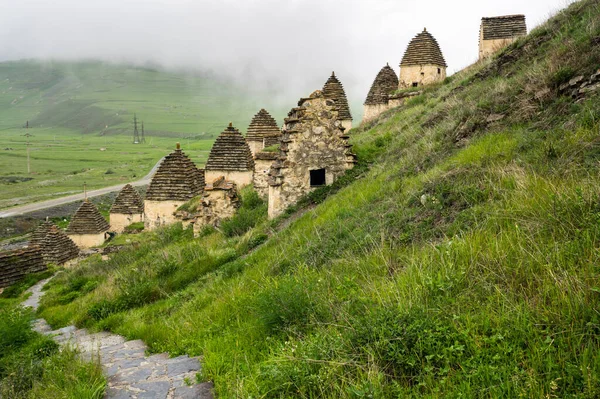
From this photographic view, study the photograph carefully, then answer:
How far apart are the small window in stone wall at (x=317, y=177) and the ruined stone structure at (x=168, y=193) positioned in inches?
473

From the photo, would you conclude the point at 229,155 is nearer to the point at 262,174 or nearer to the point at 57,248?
the point at 262,174

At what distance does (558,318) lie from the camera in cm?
290

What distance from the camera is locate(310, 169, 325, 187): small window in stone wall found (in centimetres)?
1223

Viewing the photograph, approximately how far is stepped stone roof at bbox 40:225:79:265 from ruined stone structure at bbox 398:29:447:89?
2242 cm

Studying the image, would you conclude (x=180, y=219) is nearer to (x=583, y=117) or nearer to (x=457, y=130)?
(x=457, y=130)

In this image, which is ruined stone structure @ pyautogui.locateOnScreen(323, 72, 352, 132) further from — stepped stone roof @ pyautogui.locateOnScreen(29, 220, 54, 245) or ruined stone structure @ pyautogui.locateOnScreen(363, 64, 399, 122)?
stepped stone roof @ pyautogui.locateOnScreen(29, 220, 54, 245)

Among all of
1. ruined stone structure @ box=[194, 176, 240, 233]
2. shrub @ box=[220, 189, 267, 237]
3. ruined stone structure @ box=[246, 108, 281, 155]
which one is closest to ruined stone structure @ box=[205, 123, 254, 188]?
ruined stone structure @ box=[194, 176, 240, 233]

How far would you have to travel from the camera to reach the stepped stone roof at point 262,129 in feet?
91.3

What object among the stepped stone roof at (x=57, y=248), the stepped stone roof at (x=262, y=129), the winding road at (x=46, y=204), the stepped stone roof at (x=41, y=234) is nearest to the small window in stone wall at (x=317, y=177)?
the stepped stone roof at (x=262, y=129)

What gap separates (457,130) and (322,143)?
4414 mm

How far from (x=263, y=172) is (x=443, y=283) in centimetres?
1460

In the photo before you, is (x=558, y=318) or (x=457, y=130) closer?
(x=558, y=318)

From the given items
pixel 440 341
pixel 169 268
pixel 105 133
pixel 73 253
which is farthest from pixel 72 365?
pixel 105 133

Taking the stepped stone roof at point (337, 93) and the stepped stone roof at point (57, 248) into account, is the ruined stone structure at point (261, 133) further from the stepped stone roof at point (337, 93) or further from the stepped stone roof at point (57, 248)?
the stepped stone roof at point (57, 248)
